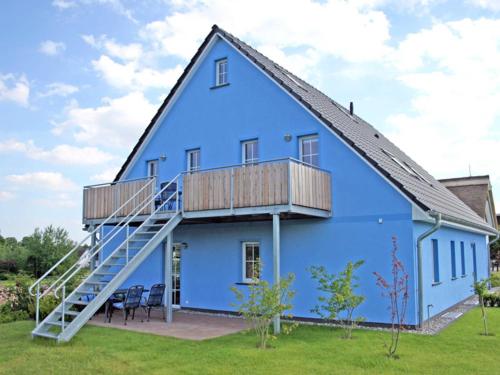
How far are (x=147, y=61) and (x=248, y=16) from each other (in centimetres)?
355

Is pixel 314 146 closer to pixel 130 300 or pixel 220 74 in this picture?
pixel 220 74

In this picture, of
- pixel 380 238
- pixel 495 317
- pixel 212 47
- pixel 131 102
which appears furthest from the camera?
pixel 212 47

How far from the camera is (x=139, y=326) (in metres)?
12.4

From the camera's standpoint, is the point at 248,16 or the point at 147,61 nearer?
the point at 248,16

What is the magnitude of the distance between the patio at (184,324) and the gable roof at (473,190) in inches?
649

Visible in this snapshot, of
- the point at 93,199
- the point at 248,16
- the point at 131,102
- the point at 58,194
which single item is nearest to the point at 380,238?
the point at 248,16

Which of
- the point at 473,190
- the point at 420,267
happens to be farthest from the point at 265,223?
the point at 473,190

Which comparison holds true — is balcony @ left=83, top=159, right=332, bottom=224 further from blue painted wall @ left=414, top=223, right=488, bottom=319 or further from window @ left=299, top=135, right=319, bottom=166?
blue painted wall @ left=414, top=223, right=488, bottom=319

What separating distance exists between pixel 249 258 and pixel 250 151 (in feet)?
11.0

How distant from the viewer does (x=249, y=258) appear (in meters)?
14.9

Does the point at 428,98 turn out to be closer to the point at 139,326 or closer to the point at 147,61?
the point at 147,61

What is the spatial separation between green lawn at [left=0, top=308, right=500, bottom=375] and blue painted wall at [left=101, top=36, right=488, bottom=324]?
7.28 feet

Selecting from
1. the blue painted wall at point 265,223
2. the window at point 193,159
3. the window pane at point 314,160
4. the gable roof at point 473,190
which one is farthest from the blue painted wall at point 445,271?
the window at point 193,159

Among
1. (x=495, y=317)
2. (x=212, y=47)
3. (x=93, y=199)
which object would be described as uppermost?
(x=212, y=47)
